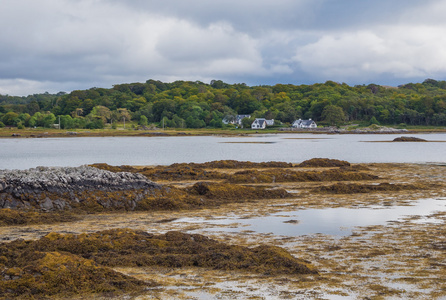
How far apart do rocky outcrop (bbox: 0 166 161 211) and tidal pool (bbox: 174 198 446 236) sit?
2833 mm

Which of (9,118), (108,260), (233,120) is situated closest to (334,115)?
(233,120)

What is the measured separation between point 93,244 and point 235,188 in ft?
27.6

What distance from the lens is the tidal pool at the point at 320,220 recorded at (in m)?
11.0

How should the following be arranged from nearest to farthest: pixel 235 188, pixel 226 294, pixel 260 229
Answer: pixel 226 294
pixel 260 229
pixel 235 188

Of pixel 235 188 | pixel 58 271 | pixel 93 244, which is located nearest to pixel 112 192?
pixel 235 188

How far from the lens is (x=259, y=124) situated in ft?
422

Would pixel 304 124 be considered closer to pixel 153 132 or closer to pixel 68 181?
pixel 153 132

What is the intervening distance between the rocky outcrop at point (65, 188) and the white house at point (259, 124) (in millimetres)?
113997

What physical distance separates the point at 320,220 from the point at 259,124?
384 feet

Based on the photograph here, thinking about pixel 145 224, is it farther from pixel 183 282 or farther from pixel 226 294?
pixel 226 294

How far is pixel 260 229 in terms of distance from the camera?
11047mm

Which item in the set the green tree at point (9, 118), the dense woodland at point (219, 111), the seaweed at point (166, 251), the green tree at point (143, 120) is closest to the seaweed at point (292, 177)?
the seaweed at point (166, 251)

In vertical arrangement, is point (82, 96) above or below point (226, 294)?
above

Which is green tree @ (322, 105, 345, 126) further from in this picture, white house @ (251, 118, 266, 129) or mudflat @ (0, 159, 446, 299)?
mudflat @ (0, 159, 446, 299)
